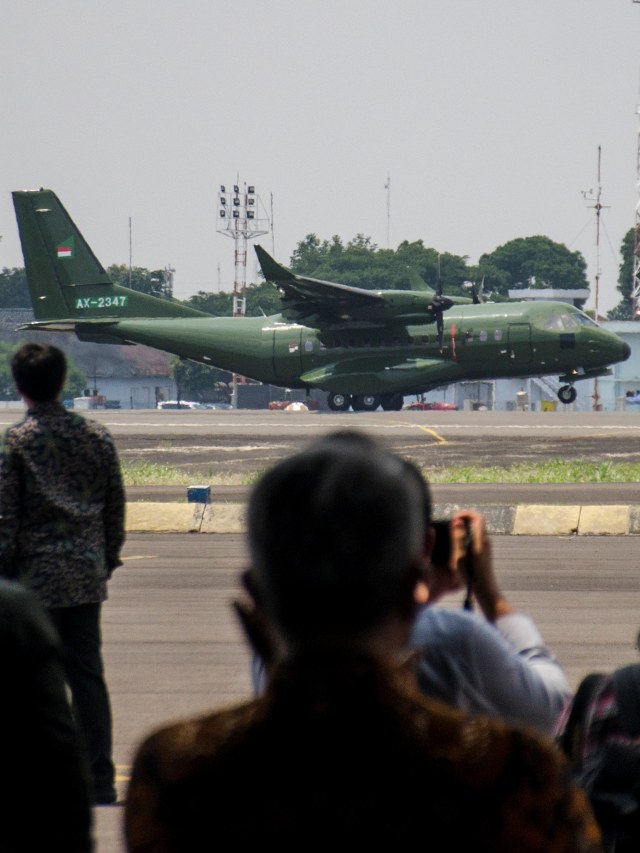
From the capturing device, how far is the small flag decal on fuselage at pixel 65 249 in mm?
49781

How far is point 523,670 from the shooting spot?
2611 mm

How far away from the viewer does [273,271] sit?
43219mm

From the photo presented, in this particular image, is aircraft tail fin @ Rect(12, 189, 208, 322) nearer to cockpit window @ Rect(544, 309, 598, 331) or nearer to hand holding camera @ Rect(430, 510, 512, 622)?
cockpit window @ Rect(544, 309, 598, 331)

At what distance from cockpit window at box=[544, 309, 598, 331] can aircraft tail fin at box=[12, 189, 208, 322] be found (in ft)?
44.1

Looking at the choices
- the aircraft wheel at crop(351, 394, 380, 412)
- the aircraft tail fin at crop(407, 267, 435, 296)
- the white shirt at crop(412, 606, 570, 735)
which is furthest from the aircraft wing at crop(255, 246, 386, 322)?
the white shirt at crop(412, 606, 570, 735)

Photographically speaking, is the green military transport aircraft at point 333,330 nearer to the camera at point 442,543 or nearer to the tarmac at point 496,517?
the tarmac at point 496,517

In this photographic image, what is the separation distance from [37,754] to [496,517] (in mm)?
15603

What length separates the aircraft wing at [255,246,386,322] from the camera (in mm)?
43469

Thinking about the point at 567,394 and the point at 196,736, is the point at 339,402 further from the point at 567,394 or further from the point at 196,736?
the point at 196,736

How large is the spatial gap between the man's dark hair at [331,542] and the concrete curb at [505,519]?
49.5ft

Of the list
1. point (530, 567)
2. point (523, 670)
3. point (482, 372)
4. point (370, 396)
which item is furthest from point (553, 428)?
point (523, 670)

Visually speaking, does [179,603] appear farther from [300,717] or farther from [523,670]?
[300,717]

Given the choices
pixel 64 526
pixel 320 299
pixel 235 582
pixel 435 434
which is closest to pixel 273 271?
pixel 320 299

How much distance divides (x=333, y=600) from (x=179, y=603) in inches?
403
